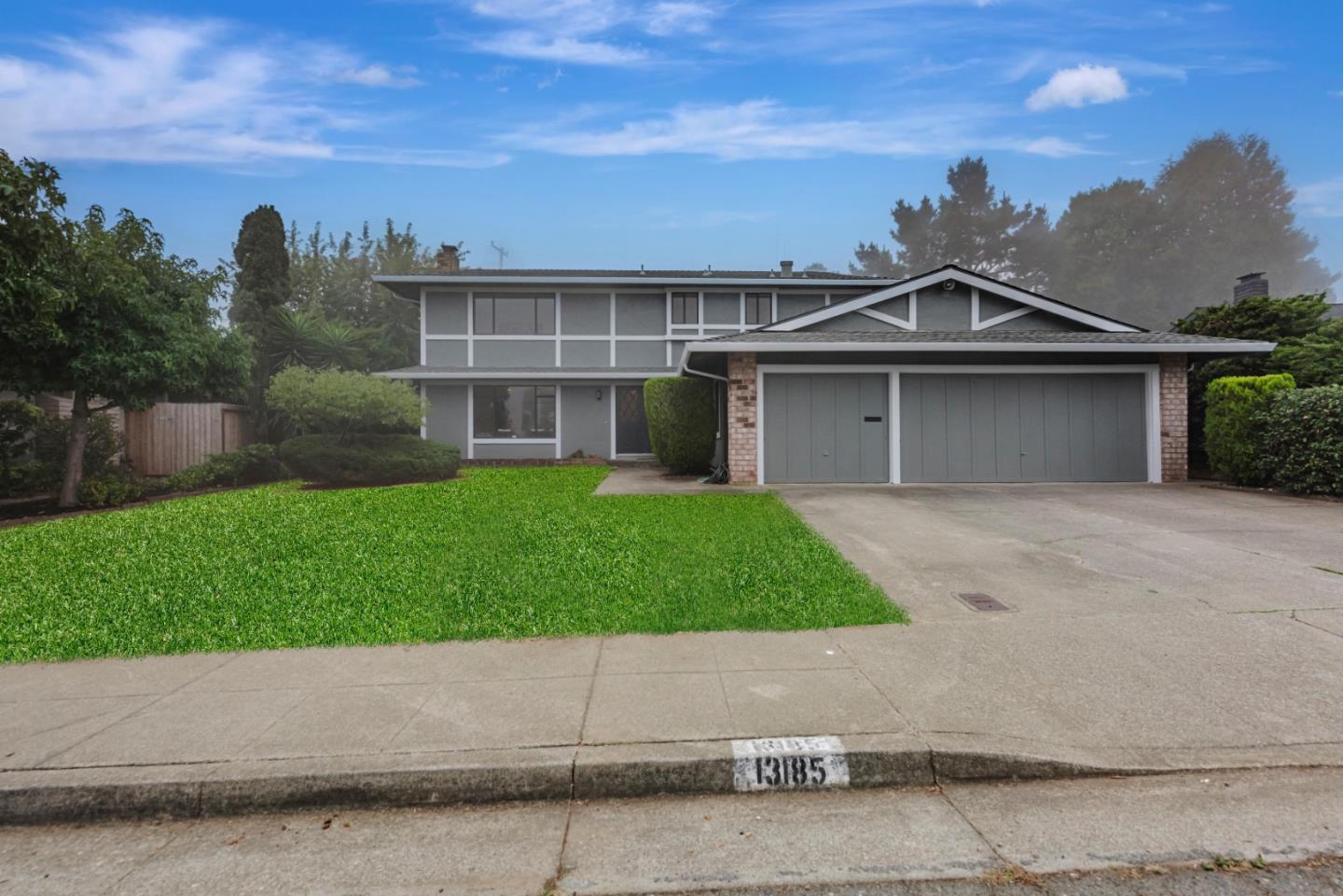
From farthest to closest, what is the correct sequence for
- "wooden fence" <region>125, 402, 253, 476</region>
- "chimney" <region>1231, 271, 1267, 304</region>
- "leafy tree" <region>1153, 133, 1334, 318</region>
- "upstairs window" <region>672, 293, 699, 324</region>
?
"leafy tree" <region>1153, 133, 1334, 318</region> < "upstairs window" <region>672, 293, 699, 324</region> < "chimney" <region>1231, 271, 1267, 304</region> < "wooden fence" <region>125, 402, 253, 476</region>

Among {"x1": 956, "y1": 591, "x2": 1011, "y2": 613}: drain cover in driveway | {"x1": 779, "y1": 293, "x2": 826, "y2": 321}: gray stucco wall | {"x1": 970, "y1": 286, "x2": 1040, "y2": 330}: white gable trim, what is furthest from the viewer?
{"x1": 779, "y1": 293, "x2": 826, "y2": 321}: gray stucco wall

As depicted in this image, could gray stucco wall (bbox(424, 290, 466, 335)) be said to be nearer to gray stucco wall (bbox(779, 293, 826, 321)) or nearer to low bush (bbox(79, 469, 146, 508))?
low bush (bbox(79, 469, 146, 508))

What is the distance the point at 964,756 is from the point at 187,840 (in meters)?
3.35

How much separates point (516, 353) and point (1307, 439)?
1734cm

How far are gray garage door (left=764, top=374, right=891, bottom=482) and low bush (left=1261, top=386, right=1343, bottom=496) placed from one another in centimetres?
593

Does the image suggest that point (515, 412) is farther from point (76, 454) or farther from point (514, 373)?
point (76, 454)

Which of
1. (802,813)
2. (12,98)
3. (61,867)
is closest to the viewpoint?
(61,867)

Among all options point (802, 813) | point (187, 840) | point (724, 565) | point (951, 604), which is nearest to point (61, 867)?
point (187, 840)

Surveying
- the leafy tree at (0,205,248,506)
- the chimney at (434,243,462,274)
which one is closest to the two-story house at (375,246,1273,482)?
the leafy tree at (0,205,248,506)

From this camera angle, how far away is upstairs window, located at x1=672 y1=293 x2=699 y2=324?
65.4ft

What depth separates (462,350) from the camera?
63.2ft

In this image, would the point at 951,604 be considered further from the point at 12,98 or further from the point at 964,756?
the point at 12,98

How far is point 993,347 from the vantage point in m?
11.6

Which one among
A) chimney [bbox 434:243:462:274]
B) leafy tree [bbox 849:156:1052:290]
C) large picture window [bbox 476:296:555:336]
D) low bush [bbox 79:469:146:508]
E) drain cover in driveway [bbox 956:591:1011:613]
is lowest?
drain cover in driveway [bbox 956:591:1011:613]
